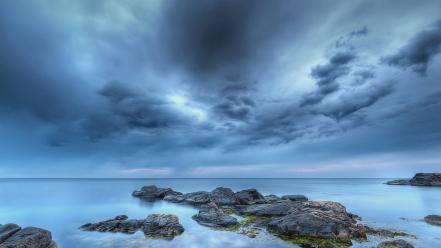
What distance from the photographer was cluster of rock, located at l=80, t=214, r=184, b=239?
1442 inches

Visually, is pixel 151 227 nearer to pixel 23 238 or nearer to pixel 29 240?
pixel 29 240

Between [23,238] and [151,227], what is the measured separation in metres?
15.1

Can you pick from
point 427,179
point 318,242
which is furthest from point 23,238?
point 427,179

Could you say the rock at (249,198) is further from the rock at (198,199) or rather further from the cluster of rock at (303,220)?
the cluster of rock at (303,220)

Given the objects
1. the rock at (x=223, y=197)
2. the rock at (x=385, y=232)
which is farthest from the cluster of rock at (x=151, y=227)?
the rock at (x=223, y=197)

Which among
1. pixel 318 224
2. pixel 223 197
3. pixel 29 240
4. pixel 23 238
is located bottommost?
pixel 29 240

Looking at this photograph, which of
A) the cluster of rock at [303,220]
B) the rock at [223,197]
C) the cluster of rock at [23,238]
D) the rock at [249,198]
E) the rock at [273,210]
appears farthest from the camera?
the rock at [249,198]

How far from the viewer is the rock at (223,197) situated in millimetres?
67000

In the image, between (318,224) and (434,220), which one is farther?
(434,220)

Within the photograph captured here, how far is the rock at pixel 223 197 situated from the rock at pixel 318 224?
1156 inches

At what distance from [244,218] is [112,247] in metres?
24.2

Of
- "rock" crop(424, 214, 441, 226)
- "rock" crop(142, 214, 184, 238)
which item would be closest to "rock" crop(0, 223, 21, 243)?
"rock" crop(142, 214, 184, 238)

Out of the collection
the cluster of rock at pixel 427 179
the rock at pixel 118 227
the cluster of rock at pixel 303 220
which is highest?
the cluster of rock at pixel 427 179

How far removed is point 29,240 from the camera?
26.7 meters
